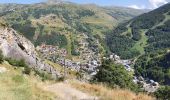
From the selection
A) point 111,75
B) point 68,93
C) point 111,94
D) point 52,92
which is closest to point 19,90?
point 52,92

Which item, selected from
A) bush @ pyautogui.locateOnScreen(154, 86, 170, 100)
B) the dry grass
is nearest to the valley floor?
the dry grass

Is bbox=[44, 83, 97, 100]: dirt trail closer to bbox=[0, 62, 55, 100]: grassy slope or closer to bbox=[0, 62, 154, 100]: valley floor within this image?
bbox=[0, 62, 154, 100]: valley floor

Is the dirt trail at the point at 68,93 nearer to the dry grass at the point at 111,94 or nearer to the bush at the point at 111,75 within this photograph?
the dry grass at the point at 111,94

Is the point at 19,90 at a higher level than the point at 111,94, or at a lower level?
higher

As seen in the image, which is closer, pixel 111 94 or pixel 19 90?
pixel 19 90

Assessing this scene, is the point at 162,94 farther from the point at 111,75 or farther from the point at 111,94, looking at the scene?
the point at 111,94

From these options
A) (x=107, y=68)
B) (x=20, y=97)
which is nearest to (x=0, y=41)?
(x=107, y=68)

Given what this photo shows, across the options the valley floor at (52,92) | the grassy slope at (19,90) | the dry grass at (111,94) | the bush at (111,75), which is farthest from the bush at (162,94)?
the grassy slope at (19,90)

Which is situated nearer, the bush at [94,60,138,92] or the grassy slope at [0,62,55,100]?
the grassy slope at [0,62,55,100]
